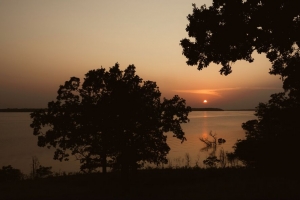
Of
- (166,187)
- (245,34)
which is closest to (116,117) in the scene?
(166,187)

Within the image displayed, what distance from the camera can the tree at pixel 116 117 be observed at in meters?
22.3

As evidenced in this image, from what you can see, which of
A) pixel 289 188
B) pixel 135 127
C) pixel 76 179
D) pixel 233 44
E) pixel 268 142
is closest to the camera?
pixel 233 44

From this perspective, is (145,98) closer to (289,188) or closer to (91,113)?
(91,113)

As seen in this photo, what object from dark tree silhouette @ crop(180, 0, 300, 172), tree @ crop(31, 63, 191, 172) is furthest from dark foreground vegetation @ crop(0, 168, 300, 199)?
dark tree silhouette @ crop(180, 0, 300, 172)

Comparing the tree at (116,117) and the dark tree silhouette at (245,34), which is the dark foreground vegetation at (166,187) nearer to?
the tree at (116,117)

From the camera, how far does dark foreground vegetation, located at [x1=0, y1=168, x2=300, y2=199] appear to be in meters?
20.0

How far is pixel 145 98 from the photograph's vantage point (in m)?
23.0

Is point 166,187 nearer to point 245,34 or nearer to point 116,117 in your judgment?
point 116,117

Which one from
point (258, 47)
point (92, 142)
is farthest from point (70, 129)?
point (258, 47)

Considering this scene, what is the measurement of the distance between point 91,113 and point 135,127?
11.9ft

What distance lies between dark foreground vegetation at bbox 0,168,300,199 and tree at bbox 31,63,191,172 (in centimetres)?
238

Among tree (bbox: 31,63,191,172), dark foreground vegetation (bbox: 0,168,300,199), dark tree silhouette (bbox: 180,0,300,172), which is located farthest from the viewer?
tree (bbox: 31,63,191,172)

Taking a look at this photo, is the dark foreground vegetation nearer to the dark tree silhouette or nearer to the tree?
the tree

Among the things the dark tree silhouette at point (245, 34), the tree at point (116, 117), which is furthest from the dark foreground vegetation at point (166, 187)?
the dark tree silhouette at point (245, 34)
